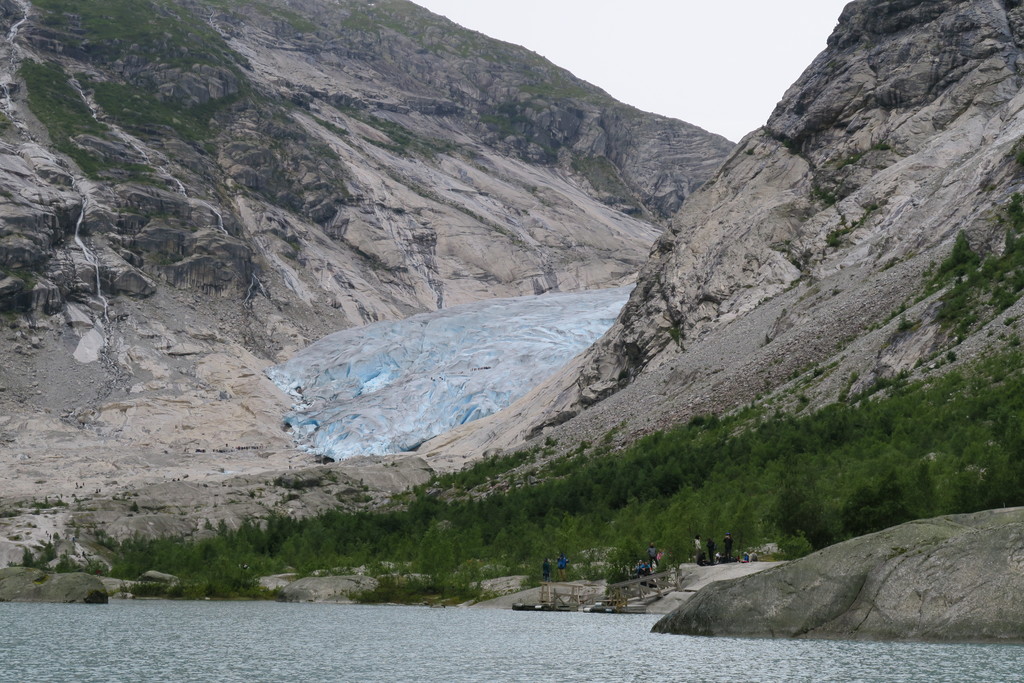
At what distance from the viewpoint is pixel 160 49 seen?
143 m

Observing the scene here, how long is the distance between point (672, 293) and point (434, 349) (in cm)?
3418

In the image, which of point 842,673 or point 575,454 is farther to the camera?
point 575,454

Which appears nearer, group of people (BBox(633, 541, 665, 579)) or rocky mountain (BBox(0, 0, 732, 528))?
group of people (BBox(633, 541, 665, 579))

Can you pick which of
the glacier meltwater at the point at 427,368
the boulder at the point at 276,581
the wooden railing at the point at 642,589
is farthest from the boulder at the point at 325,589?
the glacier meltwater at the point at 427,368

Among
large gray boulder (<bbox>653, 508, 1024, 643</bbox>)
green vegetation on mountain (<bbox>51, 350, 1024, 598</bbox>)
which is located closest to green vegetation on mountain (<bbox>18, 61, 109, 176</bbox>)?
green vegetation on mountain (<bbox>51, 350, 1024, 598</bbox>)

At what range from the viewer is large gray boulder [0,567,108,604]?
38.0 m

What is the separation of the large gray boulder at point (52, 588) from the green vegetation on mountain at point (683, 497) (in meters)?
5.25

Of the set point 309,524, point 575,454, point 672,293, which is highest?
point 672,293

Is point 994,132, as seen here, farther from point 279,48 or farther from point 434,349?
point 279,48

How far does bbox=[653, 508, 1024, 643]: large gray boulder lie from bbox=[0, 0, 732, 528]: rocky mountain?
51.7 m

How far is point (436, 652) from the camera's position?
2309 centimetres

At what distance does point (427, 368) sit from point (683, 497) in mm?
56315

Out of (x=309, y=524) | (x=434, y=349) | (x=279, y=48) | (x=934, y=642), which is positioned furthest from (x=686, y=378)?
(x=279, y=48)

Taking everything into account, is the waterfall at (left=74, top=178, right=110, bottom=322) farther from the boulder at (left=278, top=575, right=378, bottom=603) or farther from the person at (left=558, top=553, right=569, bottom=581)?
the person at (left=558, top=553, right=569, bottom=581)
